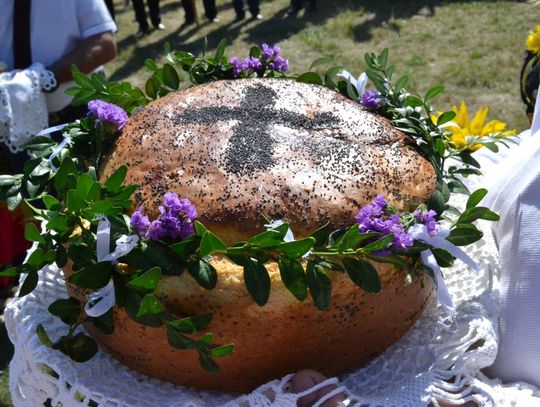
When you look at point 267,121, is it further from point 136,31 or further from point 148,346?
point 136,31

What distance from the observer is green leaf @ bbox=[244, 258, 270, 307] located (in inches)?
44.6

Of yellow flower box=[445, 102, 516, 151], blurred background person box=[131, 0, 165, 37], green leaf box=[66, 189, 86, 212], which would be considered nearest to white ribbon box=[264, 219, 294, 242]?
green leaf box=[66, 189, 86, 212]

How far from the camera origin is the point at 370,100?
160 cm

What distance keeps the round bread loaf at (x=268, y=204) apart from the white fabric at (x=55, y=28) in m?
1.42

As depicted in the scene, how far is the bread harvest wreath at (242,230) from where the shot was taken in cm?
116

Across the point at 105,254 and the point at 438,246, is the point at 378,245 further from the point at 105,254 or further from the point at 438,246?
the point at 105,254

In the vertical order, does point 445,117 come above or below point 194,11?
above

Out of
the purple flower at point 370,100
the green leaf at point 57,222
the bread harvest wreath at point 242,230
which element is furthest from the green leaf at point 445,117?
the green leaf at point 57,222

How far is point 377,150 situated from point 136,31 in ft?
23.9

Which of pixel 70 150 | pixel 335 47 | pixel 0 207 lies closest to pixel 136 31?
pixel 335 47

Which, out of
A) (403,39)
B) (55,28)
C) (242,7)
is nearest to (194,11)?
(242,7)

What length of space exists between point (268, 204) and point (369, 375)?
1.35ft

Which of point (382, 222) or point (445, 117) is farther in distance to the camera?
point (445, 117)

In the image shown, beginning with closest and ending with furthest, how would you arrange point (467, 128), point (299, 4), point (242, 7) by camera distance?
1. point (467, 128)
2. point (242, 7)
3. point (299, 4)
